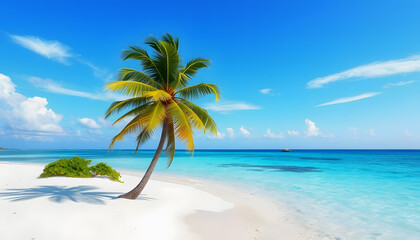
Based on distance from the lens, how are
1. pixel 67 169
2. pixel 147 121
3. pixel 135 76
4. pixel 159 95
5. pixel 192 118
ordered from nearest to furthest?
pixel 159 95 → pixel 147 121 → pixel 192 118 → pixel 135 76 → pixel 67 169

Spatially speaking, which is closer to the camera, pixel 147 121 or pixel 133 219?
pixel 133 219

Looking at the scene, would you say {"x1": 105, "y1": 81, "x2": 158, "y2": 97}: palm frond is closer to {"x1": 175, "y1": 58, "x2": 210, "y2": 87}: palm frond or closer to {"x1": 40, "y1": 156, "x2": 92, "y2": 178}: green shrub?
{"x1": 175, "y1": 58, "x2": 210, "y2": 87}: palm frond

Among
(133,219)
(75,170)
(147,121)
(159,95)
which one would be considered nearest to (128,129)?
(147,121)

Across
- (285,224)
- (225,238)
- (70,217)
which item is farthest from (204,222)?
(70,217)

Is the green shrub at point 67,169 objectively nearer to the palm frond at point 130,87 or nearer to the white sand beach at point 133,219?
the white sand beach at point 133,219

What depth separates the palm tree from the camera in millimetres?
7113

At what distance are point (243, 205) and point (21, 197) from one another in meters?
7.98

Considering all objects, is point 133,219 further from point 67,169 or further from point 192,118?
point 67,169

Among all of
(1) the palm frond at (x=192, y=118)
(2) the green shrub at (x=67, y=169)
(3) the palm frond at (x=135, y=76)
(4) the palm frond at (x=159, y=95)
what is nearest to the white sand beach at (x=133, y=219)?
(2) the green shrub at (x=67, y=169)

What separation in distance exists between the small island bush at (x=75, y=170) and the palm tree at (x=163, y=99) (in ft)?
18.7

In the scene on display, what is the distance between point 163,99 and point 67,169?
8.83 meters

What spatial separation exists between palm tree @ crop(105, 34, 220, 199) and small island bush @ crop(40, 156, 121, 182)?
5706 millimetres

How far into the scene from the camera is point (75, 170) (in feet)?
40.2

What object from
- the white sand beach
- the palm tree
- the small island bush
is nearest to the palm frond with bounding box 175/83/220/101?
the palm tree
